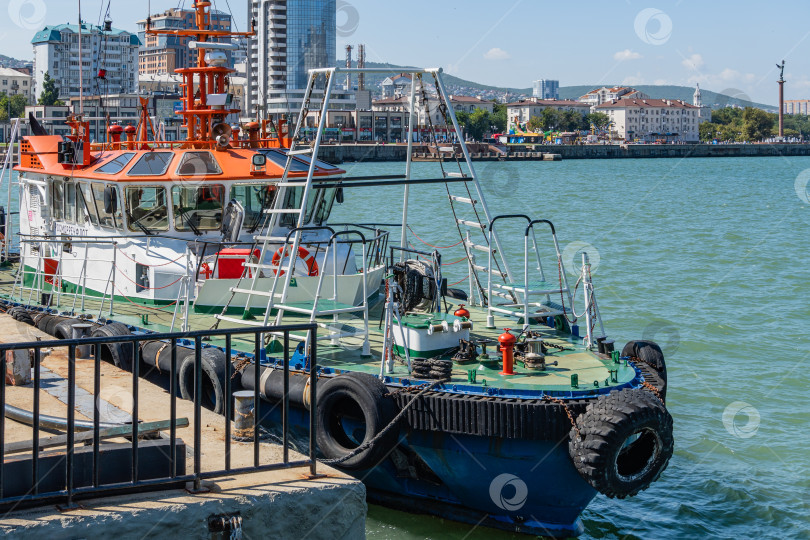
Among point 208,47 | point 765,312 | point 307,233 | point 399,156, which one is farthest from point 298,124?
point 399,156

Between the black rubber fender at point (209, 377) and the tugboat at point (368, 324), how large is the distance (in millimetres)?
63

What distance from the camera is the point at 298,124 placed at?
1041 cm

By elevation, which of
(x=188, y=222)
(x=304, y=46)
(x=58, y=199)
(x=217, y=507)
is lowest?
(x=217, y=507)

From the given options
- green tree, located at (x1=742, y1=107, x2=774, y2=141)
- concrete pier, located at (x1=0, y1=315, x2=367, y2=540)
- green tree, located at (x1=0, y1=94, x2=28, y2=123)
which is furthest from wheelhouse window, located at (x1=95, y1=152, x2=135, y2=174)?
green tree, located at (x1=742, y1=107, x2=774, y2=141)

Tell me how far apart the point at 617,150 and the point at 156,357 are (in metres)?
144

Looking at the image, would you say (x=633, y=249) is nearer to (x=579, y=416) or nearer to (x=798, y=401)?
(x=798, y=401)

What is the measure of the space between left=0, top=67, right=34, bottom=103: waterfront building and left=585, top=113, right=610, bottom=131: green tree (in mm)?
107829

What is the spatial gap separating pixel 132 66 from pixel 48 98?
38.2 metres

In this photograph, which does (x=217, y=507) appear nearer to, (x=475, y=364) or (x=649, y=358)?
(x=475, y=364)

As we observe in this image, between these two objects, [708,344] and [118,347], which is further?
[708,344]

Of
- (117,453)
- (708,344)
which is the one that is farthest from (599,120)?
(117,453)

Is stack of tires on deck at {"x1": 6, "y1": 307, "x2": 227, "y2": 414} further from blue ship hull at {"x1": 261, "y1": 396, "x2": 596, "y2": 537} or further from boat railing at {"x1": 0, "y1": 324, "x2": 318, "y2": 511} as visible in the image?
boat railing at {"x1": 0, "y1": 324, "x2": 318, "y2": 511}

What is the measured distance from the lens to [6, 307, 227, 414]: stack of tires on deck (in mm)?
10297

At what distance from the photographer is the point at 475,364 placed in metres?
9.73
